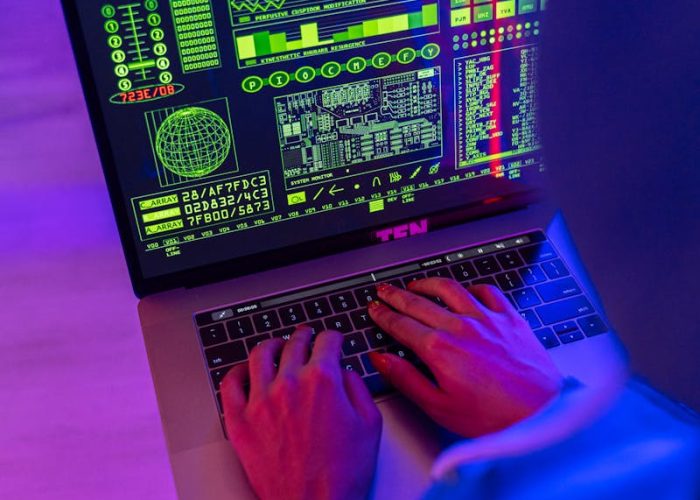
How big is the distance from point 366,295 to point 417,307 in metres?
0.09

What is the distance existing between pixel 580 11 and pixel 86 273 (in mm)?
884

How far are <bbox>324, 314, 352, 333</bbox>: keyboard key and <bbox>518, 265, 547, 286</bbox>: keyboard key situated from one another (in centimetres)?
23

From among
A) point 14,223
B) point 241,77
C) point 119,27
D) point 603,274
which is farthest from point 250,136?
point 603,274

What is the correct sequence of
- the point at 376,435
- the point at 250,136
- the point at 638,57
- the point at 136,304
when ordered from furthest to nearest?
the point at 136,304
the point at 250,136
the point at 376,435
the point at 638,57

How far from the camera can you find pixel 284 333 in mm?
906

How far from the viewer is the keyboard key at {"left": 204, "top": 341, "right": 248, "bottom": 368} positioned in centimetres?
88

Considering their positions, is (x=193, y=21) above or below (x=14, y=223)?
above

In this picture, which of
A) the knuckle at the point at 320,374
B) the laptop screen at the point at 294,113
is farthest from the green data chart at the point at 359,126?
the knuckle at the point at 320,374

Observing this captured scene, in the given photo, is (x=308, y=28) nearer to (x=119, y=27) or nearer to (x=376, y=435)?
(x=119, y=27)

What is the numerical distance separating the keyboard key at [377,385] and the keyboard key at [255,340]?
5.0 inches

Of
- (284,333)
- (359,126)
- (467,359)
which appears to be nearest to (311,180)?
(359,126)

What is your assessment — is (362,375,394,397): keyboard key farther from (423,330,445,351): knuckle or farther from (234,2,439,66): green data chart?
(234,2,439,66): green data chart

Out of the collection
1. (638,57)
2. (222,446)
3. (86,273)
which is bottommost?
(222,446)

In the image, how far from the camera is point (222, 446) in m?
0.81
